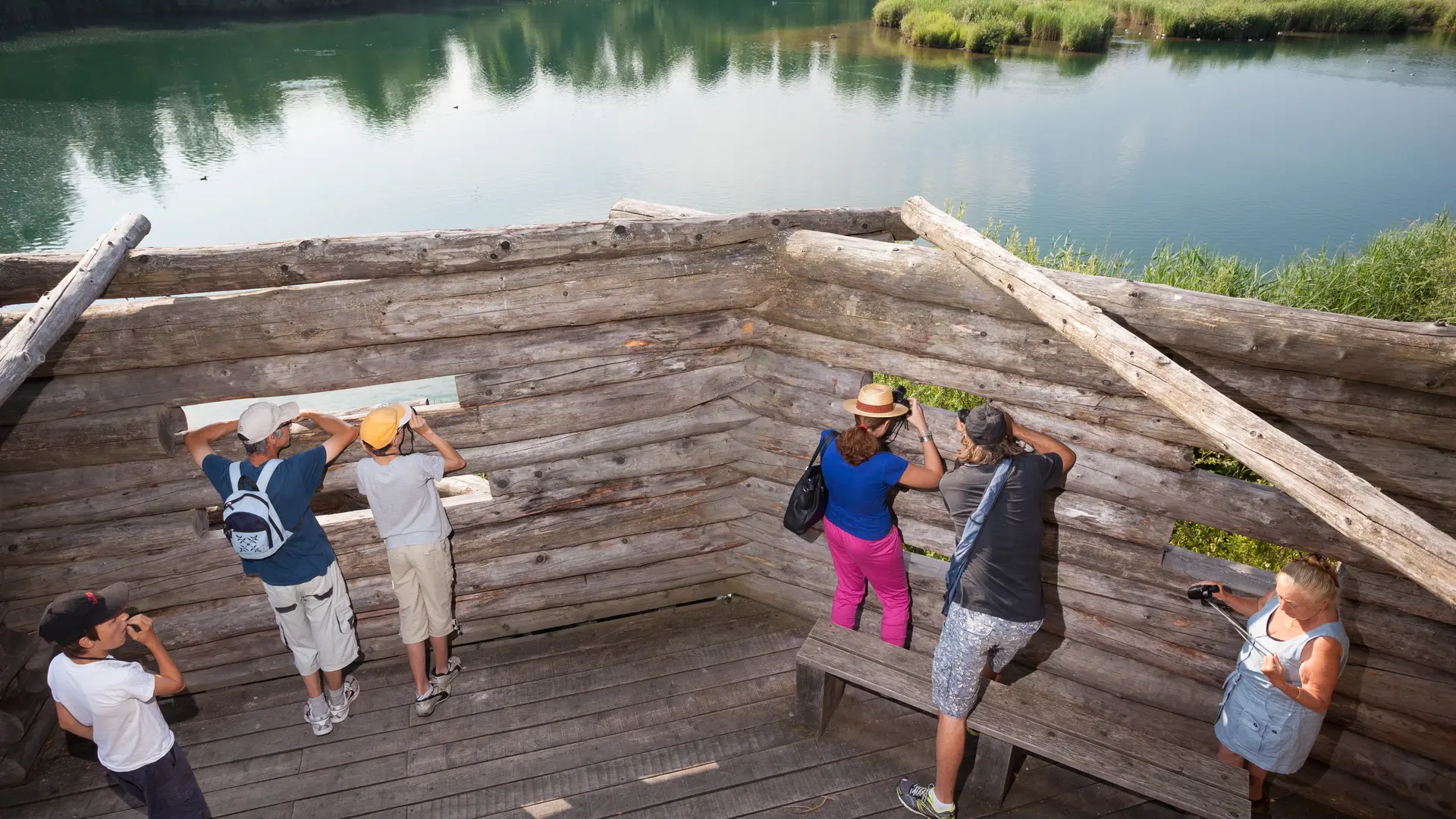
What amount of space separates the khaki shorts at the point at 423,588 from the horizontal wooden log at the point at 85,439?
4.79ft

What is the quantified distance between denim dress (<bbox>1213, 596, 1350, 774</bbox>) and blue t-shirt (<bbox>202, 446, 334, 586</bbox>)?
4.87 meters

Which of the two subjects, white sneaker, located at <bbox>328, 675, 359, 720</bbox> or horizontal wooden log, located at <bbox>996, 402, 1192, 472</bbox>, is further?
white sneaker, located at <bbox>328, 675, 359, 720</bbox>

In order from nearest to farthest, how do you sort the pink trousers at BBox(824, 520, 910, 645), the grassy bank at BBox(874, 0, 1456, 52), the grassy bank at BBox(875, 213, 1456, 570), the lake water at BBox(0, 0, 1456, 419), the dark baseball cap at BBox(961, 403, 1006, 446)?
1. the dark baseball cap at BBox(961, 403, 1006, 446)
2. the pink trousers at BBox(824, 520, 910, 645)
3. the grassy bank at BBox(875, 213, 1456, 570)
4. the lake water at BBox(0, 0, 1456, 419)
5. the grassy bank at BBox(874, 0, 1456, 52)

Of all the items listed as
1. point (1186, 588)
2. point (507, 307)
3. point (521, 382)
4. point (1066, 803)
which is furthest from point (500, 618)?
point (1186, 588)

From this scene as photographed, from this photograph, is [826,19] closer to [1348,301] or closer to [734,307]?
[1348,301]

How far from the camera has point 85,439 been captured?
4895 mm

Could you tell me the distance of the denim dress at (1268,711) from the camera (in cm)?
412

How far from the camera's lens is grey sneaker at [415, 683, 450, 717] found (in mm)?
5344

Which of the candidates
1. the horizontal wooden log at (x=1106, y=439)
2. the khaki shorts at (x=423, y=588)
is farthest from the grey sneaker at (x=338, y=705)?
the horizontal wooden log at (x=1106, y=439)

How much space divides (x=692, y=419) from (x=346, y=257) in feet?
7.49

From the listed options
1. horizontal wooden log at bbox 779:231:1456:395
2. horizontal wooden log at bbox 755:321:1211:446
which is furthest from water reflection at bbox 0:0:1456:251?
horizontal wooden log at bbox 779:231:1456:395

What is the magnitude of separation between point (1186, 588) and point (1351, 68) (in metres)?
34.2

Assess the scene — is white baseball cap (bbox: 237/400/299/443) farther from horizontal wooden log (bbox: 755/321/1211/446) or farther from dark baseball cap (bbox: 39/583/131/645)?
horizontal wooden log (bbox: 755/321/1211/446)

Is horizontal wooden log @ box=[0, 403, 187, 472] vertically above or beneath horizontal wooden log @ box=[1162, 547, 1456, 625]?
above
